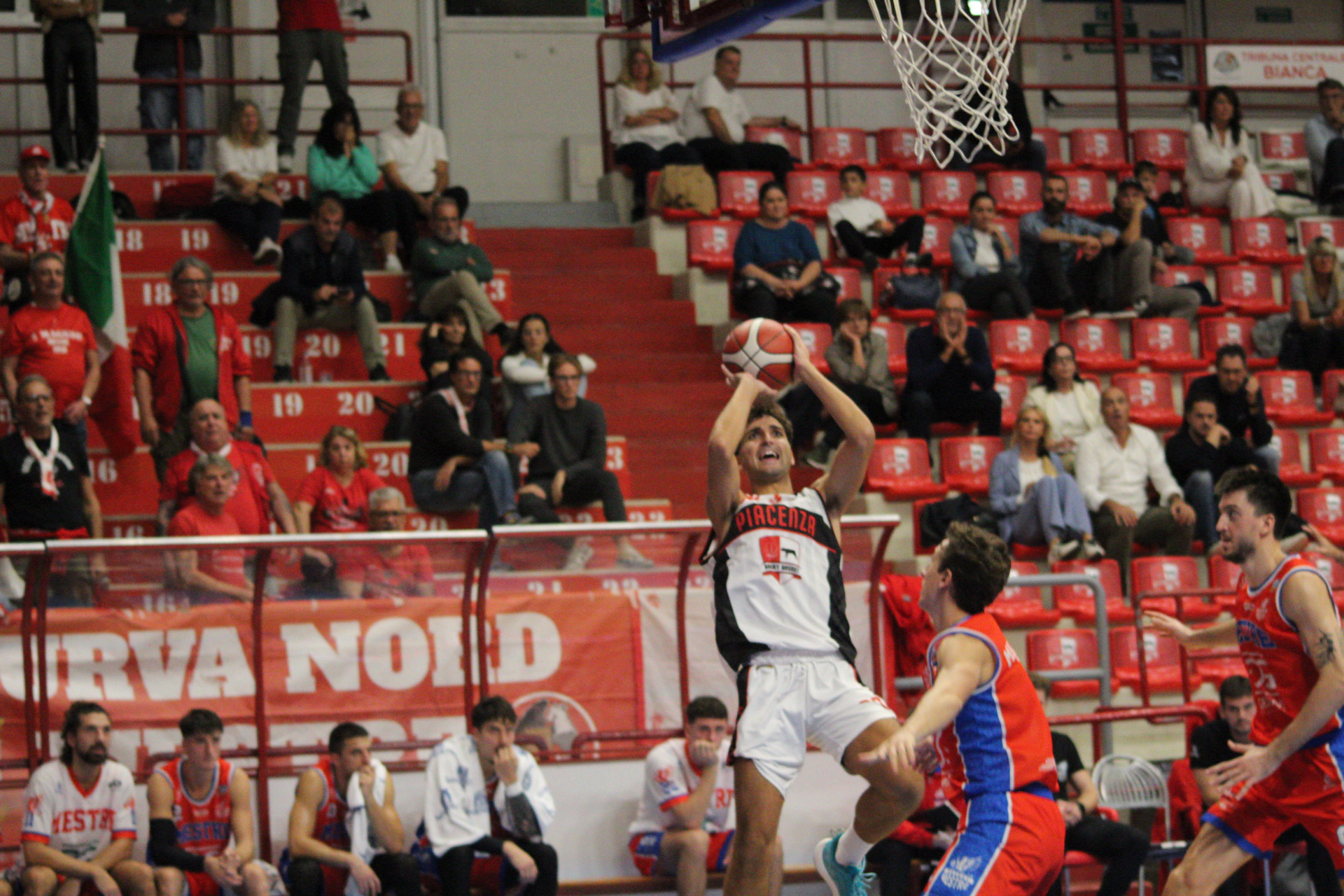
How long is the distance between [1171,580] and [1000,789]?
6.24 meters

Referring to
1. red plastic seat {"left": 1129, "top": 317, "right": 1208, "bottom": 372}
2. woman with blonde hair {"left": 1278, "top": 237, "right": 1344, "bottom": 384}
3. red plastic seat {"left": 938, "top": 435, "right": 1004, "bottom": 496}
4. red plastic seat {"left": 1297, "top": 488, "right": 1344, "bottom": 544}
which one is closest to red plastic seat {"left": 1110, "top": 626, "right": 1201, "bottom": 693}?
red plastic seat {"left": 938, "top": 435, "right": 1004, "bottom": 496}

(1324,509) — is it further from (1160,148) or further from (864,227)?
(1160,148)

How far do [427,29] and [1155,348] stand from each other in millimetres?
7752

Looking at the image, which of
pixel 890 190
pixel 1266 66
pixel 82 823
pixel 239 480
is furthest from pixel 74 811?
pixel 1266 66

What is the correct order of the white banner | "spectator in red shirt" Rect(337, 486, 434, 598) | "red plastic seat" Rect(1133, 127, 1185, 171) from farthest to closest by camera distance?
1. the white banner
2. "red plastic seat" Rect(1133, 127, 1185, 171)
3. "spectator in red shirt" Rect(337, 486, 434, 598)

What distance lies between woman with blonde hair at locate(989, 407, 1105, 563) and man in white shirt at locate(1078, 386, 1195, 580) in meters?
0.19

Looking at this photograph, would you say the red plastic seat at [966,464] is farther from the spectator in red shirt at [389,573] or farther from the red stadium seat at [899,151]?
the spectator in red shirt at [389,573]

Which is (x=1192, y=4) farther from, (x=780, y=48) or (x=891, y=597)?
(x=891, y=597)

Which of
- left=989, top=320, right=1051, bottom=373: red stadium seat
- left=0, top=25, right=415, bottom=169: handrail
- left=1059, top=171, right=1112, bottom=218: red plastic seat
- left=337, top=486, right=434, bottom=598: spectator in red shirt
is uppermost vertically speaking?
left=0, top=25, right=415, bottom=169: handrail

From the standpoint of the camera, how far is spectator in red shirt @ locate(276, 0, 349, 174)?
1342 centimetres

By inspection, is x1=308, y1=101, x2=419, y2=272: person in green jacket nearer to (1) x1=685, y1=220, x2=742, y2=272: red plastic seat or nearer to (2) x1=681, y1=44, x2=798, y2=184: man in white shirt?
(1) x1=685, y1=220, x2=742, y2=272: red plastic seat

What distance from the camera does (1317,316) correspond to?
549 inches

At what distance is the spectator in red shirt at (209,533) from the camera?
25.8ft

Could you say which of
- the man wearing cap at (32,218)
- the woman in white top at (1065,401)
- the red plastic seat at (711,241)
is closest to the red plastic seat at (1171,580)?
the woman in white top at (1065,401)
